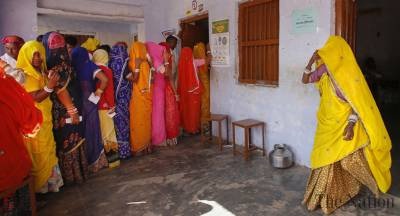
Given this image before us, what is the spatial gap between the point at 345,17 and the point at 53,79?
9.71ft

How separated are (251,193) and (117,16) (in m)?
4.95

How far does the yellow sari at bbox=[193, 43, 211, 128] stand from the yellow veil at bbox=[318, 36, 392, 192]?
2744 mm

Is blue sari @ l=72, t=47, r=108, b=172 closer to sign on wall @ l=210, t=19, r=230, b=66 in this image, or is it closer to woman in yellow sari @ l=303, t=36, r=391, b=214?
Answer: sign on wall @ l=210, t=19, r=230, b=66

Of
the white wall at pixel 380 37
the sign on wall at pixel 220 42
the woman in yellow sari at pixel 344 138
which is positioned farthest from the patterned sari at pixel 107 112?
the white wall at pixel 380 37

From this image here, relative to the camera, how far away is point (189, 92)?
519 cm

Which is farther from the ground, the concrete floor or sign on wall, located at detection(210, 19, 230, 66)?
sign on wall, located at detection(210, 19, 230, 66)

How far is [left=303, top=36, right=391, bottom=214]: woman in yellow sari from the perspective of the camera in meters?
2.54

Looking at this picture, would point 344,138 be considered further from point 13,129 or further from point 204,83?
point 204,83

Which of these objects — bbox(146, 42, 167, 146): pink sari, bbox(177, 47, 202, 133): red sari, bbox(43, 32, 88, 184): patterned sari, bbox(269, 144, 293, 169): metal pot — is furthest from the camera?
bbox(177, 47, 202, 133): red sari

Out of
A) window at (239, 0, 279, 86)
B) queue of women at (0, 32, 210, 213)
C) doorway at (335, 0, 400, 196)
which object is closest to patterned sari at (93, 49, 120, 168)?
queue of women at (0, 32, 210, 213)

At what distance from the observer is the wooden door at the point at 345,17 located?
3.22m

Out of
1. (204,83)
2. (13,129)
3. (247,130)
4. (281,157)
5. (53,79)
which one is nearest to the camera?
(13,129)

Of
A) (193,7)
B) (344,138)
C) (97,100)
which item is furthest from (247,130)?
(193,7)

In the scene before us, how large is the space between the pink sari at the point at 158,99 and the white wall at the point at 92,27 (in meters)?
2.94
